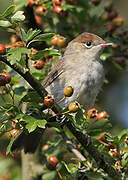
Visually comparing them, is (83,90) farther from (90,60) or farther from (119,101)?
(119,101)

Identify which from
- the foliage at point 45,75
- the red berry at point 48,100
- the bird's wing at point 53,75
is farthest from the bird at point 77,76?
the red berry at point 48,100

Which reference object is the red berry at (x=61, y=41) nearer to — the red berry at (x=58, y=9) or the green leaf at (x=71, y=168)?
the red berry at (x=58, y=9)

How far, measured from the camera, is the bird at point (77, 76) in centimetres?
384

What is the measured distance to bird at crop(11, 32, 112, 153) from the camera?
12.6 feet

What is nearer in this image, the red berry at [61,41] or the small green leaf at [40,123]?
the small green leaf at [40,123]

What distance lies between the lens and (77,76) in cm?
393

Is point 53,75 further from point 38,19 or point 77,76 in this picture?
point 38,19

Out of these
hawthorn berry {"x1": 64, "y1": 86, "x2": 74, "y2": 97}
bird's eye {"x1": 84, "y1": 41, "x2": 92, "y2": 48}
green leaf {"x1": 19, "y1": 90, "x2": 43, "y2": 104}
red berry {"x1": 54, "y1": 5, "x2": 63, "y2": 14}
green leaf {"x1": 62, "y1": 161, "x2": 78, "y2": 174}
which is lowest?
green leaf {"x1": 62, "y1": 161, "x2": 78, "y2": 174}

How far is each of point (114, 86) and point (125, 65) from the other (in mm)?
1594

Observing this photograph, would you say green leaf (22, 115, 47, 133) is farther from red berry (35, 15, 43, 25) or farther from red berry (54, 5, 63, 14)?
red berry (35, 15, 43, 25)

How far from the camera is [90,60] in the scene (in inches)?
166

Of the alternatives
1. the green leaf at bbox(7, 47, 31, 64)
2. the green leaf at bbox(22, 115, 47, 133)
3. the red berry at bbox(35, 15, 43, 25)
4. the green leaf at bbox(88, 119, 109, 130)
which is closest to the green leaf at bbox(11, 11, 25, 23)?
the green leaf at bbox(7, 47, 31, 64)

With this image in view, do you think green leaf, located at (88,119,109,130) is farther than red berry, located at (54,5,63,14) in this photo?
No

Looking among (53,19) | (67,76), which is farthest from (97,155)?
(53,19)
